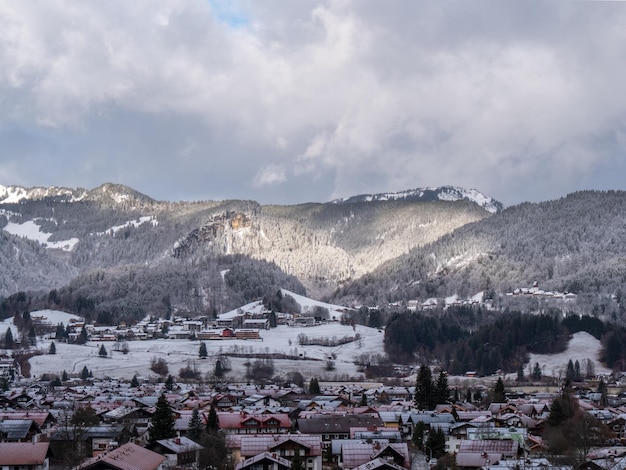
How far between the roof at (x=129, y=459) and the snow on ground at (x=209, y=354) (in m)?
75.8

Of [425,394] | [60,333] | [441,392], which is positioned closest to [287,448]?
[425,394]

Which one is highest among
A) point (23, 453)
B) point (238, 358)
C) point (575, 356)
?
point (575, 356)

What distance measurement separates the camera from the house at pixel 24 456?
48719 mm

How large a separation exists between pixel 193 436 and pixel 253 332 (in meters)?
104

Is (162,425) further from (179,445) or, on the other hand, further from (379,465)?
(379,465)

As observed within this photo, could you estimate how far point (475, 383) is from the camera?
385 feet

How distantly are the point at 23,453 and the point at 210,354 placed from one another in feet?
310

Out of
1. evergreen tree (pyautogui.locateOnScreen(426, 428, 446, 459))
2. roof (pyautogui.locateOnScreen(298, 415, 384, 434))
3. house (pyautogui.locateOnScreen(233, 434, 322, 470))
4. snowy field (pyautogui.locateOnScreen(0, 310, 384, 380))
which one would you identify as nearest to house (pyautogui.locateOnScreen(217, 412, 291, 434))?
roof (pyautogui.locateOnScreen(298, 415, 384, 434))

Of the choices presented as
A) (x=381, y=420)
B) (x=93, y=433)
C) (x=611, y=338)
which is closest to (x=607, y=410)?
(x=381, y=420)

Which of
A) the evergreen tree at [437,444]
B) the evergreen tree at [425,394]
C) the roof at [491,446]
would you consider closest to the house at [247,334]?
the evergreen tree at [425,394]

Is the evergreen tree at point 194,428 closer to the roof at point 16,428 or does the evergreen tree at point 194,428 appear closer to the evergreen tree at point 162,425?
the evergreen tree at point 162,425

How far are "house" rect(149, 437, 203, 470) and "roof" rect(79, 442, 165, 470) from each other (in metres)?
1.68

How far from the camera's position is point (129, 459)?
152ft

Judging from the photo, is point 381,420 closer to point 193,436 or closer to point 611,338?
point 193,436
